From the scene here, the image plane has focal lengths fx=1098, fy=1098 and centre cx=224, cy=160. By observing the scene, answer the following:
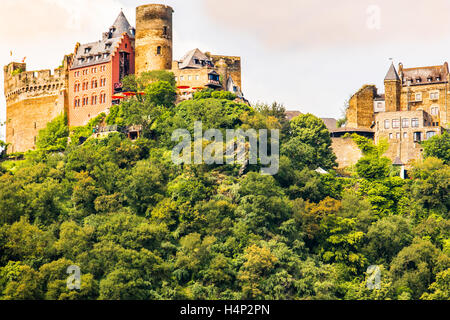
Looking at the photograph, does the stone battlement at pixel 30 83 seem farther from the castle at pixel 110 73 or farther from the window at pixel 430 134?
the window at pixel 430 134

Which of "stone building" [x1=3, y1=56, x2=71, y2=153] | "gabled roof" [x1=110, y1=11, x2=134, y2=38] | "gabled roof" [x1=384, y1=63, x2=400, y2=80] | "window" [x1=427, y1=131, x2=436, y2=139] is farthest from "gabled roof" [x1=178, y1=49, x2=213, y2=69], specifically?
"window" [x1=427, y1=131, x2=436, y2=139]

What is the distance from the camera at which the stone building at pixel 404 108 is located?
4173 inches

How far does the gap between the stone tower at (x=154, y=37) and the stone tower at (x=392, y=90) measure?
876 inches

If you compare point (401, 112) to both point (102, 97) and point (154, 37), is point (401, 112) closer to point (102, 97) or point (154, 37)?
point (154, 37)

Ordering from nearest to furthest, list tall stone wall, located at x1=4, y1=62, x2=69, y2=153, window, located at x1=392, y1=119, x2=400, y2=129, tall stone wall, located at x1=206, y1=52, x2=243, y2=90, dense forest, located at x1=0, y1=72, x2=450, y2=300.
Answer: dense forest, located at x1=0, y1=72, x2=450, y2=300
window, located at x1=392, y1=119, x2=400, y2=129
tall stone wall, located at x1=206, y1=52, x2=243, y2=90
tall stone wall, located at x1=4, y1=62, x2=69, y2=153

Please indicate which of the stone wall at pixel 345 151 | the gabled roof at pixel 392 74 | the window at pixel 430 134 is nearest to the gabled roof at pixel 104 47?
the stone wall at pixel 345 151

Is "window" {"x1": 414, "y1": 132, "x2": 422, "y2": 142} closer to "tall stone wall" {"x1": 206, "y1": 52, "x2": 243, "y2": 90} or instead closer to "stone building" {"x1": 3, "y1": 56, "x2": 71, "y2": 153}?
"tall stone wall" {"x1": 206, "y1": 52, "x2": 243, "y2": 90}

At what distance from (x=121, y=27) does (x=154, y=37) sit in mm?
5795

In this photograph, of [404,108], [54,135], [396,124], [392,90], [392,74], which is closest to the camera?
[396,124]

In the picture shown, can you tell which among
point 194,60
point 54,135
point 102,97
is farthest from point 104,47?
point 54,135


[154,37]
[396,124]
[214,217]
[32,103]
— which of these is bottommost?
[214,217]

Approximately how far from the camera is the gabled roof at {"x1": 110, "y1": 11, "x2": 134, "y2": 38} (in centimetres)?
11175

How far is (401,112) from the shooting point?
10712 centimetres

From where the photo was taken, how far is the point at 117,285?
78875mm
